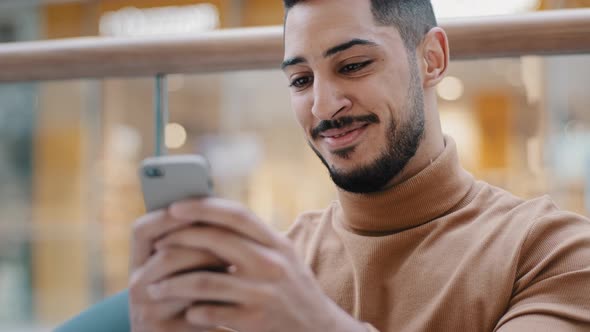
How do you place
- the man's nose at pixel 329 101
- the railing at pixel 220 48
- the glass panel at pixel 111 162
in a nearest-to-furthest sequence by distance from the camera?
the man's nose at pixel 329 101 → the railing at pixel 220 48 → the glass panel at pixel 111 162

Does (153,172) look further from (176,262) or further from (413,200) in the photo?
(413,200)

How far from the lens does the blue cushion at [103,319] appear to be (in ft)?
3.44

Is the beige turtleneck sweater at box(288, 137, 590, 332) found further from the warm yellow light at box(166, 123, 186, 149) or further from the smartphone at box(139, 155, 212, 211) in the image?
the warm yellow light at box(166, 123, 186, 149)

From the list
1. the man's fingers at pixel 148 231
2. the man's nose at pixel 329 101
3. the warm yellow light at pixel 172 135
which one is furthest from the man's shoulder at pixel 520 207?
the warm yellow light at pixel 172 135

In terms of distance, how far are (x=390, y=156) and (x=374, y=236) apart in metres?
0.14

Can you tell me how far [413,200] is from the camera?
3.53 ft

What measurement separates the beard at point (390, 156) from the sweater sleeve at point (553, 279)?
252 mm

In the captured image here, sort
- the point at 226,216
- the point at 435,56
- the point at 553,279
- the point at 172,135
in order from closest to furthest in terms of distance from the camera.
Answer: the point at 226,216
the point at 553,279
the point at 435,56
the point at 172,135

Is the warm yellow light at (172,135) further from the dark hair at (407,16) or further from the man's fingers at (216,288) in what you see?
the man's fingers at (216,288)

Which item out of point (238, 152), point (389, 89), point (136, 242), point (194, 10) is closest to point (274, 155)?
point (238, 152)

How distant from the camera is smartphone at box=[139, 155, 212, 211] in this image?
669 millimetres

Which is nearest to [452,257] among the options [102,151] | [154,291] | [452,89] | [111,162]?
[154,291]

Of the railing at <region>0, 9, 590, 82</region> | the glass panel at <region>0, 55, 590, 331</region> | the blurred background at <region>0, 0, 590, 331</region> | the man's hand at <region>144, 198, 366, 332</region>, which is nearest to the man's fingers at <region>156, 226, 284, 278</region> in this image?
the man's hand at <region>144, 198, 366, 332</region>

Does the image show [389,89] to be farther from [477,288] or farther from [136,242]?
[136,242]
